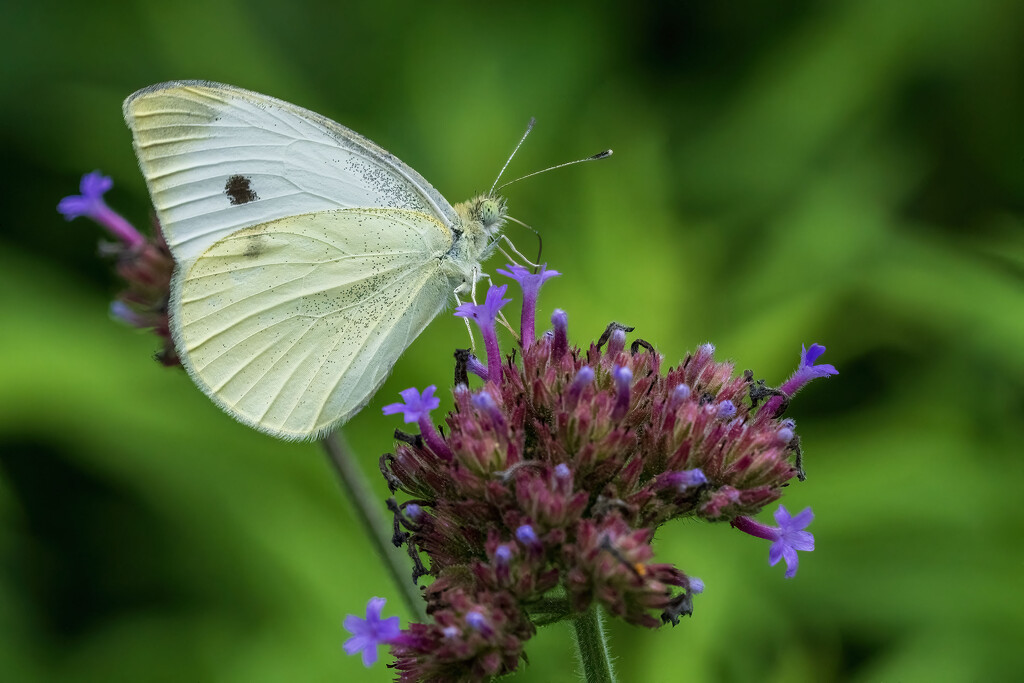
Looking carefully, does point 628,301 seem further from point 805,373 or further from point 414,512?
point 414,512

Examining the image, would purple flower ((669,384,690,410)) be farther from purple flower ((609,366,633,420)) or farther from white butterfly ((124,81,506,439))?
white butterfly ((124,81,506,439))

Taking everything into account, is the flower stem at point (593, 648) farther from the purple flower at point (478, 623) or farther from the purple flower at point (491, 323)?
the purple flower at point (491, 323)

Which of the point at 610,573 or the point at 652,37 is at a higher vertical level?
the point at 652,37

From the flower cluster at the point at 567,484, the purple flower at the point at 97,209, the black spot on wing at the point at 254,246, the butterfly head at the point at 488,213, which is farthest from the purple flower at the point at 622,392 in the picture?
the purple flower at the point at 97,209

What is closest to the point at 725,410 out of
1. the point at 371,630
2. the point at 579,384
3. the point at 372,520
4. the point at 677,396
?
the point at 677,396

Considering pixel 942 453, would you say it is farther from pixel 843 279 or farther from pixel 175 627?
pixel 175 627

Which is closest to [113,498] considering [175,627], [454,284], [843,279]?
[175,627]
